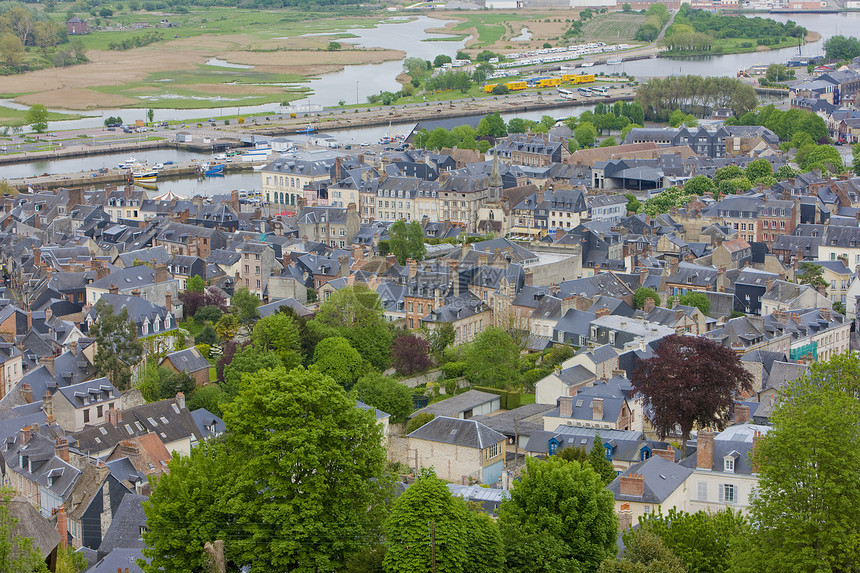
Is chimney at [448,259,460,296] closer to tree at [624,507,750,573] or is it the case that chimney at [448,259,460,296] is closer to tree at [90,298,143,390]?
tree at [90,298,143,390]

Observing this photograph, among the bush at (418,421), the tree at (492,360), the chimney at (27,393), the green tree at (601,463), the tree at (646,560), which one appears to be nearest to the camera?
the tree at (646,560)

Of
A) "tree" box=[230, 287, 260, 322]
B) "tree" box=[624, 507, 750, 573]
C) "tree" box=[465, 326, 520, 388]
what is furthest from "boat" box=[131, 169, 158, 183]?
"tree" box=[624, 507, 750, 573]

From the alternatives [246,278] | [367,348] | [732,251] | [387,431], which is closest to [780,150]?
[732,251]

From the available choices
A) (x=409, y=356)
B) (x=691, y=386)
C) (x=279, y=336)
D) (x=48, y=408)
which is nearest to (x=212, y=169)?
(x=279, y=336)

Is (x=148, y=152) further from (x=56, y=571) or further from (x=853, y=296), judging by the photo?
(x=56, y=571)

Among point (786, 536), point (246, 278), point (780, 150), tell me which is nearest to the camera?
point (786, 536)

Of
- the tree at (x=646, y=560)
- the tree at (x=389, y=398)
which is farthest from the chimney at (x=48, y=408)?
the tree at (x=646, y=560)

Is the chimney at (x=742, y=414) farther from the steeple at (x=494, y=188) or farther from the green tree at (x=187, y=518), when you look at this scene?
the steeple at (x=494, y=188)
